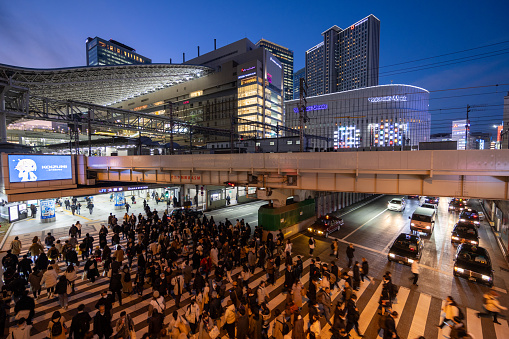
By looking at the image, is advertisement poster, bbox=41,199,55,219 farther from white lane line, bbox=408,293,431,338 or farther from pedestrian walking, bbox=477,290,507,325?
pedestrian walking, bbox=477,290,507,325

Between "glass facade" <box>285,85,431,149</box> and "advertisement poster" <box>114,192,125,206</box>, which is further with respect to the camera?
"glass facade" <box>285,85,431,149</box>

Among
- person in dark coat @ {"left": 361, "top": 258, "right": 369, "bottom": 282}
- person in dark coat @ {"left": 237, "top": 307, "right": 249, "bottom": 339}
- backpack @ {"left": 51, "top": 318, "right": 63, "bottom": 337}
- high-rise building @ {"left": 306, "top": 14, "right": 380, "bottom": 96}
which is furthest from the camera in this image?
high-rise building @ {"left": 306, "top": 14, "right": 380, "bottom": 96}

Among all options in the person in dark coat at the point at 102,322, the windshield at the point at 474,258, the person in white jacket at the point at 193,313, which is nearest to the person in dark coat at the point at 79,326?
the person in dark coat at the point at 102,322

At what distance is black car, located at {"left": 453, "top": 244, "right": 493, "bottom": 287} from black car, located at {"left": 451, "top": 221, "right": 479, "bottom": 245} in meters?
4.24

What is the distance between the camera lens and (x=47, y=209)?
901 inches

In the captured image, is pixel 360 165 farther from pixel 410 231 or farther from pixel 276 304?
pixel 410 231

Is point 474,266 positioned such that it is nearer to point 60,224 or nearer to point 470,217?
point 470,217

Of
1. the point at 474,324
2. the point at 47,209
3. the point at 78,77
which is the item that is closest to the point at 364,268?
the point at 474,324

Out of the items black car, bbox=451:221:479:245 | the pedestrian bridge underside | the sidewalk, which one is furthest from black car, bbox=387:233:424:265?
the sidewalk

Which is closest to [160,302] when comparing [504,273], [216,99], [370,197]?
[504,273]

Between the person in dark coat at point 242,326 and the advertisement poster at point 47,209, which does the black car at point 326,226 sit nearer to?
the person in dark coat at point 242,326

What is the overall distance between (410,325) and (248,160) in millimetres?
11083

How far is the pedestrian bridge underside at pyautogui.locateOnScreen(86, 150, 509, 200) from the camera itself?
9.39 metres

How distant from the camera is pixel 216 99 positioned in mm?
76125
